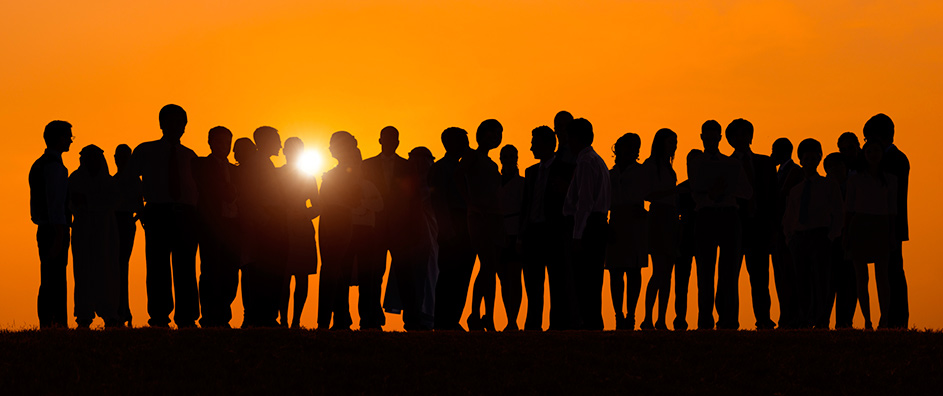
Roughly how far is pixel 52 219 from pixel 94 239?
73 cm

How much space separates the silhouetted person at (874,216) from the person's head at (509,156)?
4.47 meters

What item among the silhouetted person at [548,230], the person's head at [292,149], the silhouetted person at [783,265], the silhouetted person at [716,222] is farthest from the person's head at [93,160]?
the silhouetted person at [783,265]

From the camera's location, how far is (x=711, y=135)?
1562 centimetres

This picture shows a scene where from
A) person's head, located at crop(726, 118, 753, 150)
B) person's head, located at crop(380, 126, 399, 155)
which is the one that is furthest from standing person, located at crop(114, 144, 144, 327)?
person's head, located at crop(726, 118, 753, 150)

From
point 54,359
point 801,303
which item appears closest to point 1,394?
point 54,359

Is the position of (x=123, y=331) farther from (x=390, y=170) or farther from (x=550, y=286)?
(x=550, y=286)

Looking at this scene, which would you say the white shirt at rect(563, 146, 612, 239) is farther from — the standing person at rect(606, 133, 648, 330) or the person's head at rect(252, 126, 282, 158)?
the person's head at rect(252, 126, 282, 158)

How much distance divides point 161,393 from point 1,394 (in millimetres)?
1513

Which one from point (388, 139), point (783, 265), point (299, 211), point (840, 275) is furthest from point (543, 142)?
point (840, 275)

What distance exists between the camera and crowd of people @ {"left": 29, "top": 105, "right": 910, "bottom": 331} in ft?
48.4

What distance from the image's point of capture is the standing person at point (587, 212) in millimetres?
13602

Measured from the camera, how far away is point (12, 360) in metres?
12.5

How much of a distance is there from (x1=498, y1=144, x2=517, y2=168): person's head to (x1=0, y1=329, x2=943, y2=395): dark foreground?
11.1 feet

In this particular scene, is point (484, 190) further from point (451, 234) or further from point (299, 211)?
point (299, 211)
